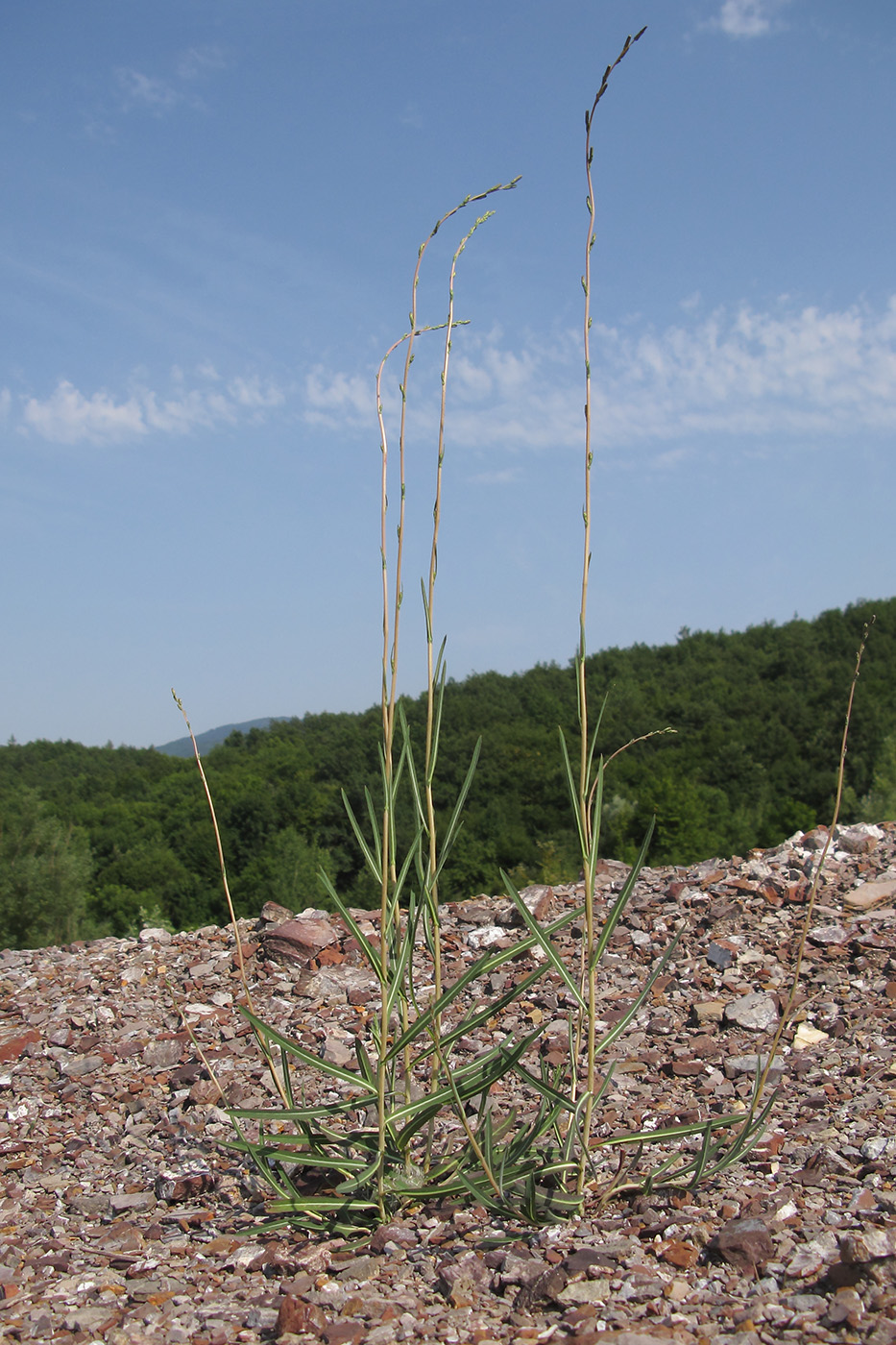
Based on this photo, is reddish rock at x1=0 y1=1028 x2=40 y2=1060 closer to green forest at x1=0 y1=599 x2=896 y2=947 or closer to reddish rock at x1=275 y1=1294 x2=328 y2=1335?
reddish rock at x1=275 y1=1294 x2=328 y2=1335

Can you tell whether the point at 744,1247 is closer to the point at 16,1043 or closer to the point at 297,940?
the point at 297,940

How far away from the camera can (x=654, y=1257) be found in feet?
6.46

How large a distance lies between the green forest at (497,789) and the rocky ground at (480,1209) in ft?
67.4

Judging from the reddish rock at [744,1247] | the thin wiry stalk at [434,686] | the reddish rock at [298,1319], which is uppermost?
the thin wiry stalk at [434,686]

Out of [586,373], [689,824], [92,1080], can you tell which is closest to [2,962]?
[92,1080]

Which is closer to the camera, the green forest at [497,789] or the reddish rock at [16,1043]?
the reddish rock at [16,1043]

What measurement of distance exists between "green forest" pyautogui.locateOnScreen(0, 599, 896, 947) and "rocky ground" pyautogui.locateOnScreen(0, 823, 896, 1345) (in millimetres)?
20532

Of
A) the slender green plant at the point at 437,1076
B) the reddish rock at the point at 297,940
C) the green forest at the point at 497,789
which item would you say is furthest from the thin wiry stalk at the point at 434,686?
the green forest at the point at 497,789

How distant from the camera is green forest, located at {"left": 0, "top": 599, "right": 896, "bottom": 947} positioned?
3256cm

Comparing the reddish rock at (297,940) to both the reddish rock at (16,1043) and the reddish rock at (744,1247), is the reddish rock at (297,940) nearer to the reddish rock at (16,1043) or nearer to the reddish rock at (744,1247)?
the reddish rock at (16,1043)

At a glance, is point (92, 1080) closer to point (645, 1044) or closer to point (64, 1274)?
point (64, 1274)

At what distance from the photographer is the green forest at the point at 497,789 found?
32562 mm

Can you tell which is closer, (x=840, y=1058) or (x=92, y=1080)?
(x=840, y=1058)

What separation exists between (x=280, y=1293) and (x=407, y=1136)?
439 mm
